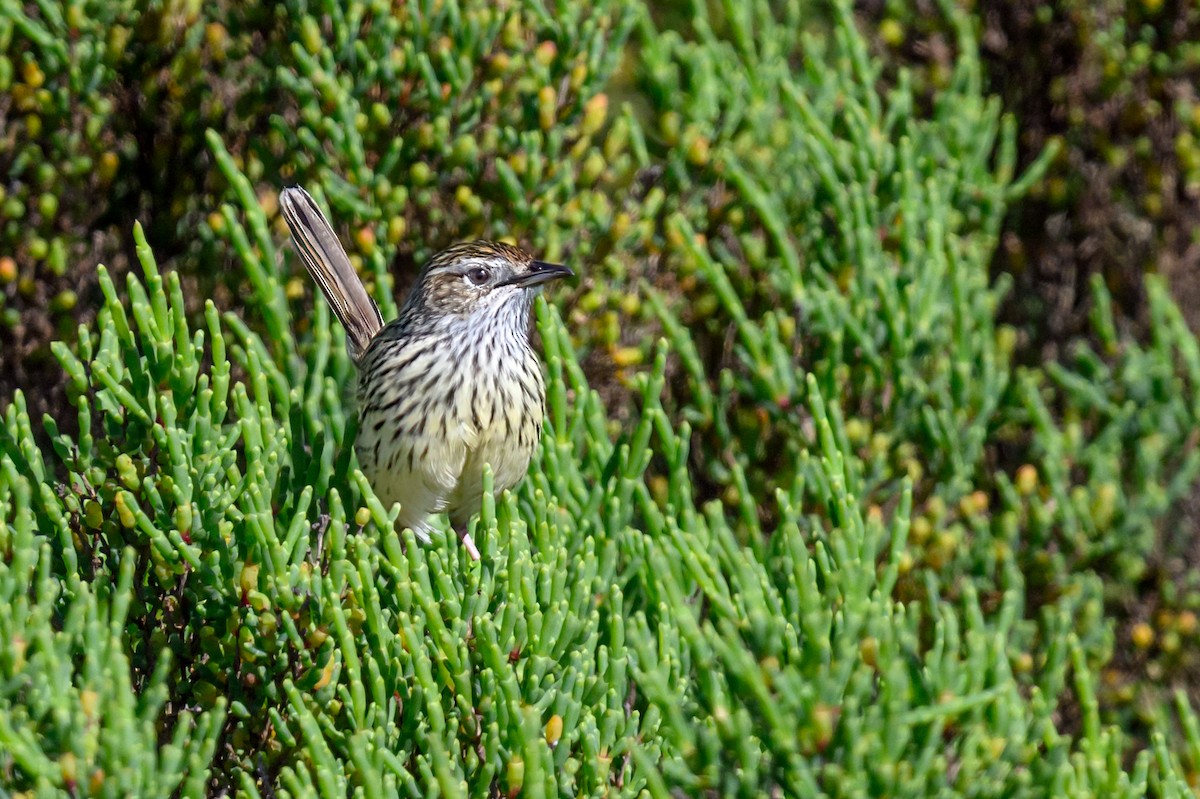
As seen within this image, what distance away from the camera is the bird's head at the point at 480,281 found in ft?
14.0

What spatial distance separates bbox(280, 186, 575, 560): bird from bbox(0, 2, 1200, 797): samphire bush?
0.13 m

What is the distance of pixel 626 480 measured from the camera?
14.0 ft

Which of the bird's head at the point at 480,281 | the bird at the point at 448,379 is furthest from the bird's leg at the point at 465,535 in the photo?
the bird's head at the point at 480,281

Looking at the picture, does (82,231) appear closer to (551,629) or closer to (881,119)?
(551,629)

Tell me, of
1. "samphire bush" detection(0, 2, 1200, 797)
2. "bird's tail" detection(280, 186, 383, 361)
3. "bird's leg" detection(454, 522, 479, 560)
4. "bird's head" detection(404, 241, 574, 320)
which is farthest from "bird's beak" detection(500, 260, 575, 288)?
"bird's leg" detection(454, 522, 479, 560)

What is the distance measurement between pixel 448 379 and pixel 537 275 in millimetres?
387

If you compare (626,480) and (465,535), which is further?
(465,535)

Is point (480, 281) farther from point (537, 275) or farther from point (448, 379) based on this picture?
point (448, 379)

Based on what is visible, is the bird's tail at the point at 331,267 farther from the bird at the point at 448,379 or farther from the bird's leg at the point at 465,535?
the bird's leg at the point at 465,535

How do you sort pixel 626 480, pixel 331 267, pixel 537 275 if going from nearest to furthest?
pixel 537 275
pixel 626 480
pixel 331 267

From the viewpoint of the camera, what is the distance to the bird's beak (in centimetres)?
409

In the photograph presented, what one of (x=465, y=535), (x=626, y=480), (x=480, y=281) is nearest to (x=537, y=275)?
(x=480, y=281)

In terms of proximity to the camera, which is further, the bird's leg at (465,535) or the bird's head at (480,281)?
the bird's leg at (465,535)

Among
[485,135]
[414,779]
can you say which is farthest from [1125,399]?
[414,779]
